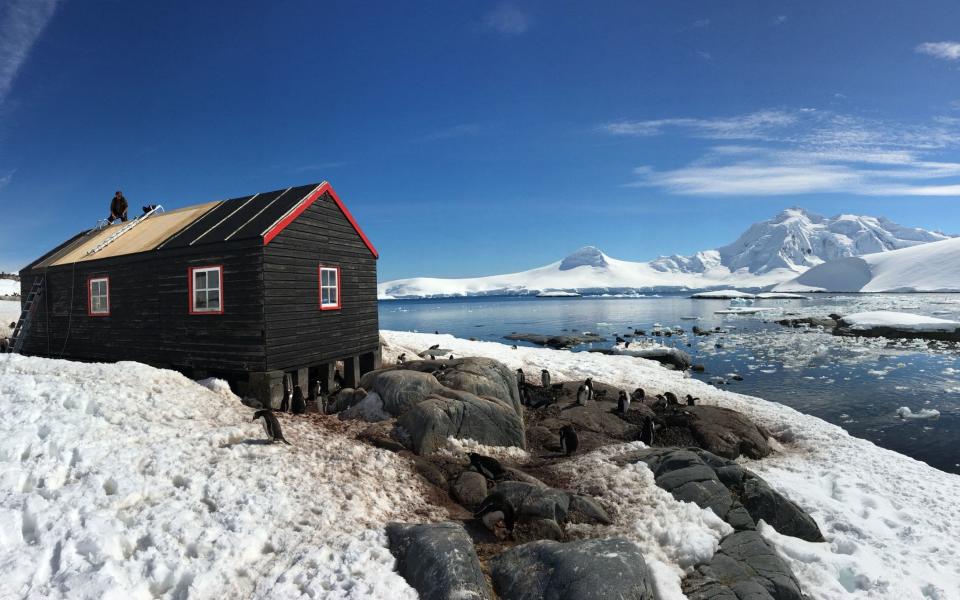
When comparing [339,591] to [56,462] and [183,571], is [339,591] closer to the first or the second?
[183,571]

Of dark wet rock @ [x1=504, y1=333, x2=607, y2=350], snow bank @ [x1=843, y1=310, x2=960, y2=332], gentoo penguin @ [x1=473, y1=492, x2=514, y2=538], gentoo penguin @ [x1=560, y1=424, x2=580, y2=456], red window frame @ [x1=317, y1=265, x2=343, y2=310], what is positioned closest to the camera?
gentoo penguin @ [x1=473, y1=492, x2=514, y2=538]

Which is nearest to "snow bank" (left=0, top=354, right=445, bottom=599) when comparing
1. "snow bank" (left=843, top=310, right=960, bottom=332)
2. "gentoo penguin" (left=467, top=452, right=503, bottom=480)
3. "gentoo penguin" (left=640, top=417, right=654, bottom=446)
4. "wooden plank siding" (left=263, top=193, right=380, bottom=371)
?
"gentoo penguin" (left=467, top=452, right=503, bottom=480)

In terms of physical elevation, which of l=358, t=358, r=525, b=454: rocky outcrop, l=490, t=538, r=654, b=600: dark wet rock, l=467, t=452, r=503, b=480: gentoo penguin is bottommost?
l=490, t=538, r=654, b=600: dark wet rock

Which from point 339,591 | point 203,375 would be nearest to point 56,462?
point 339,591

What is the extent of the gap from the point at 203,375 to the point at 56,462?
23.7 feet

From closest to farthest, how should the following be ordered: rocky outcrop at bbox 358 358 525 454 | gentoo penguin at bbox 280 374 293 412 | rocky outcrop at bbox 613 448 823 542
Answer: rocky outcrop at bbox 613 448 823 542, rocky outcrop at bbox 358 358 525 454, gentoo penguin at bbox 280 374 293 412

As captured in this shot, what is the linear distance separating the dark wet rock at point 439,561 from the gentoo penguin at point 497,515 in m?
0.97

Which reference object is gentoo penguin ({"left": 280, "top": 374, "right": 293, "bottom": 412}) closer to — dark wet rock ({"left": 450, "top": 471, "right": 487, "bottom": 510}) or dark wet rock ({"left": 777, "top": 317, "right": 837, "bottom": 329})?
dark wet rock ({"left": 450, "top": 471, "right": 487, "bottom": 510})

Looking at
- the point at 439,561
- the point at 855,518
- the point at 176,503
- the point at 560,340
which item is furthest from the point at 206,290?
the point at 560,340

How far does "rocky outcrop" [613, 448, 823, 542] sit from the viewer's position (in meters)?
9.64

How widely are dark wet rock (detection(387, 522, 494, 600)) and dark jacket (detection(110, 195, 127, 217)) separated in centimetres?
2242

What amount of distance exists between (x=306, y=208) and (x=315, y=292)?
2635 mm

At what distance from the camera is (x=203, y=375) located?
50.0 ft

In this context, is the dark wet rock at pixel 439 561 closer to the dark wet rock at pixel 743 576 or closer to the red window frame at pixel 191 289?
the dark wet rock at pixel 743 576
